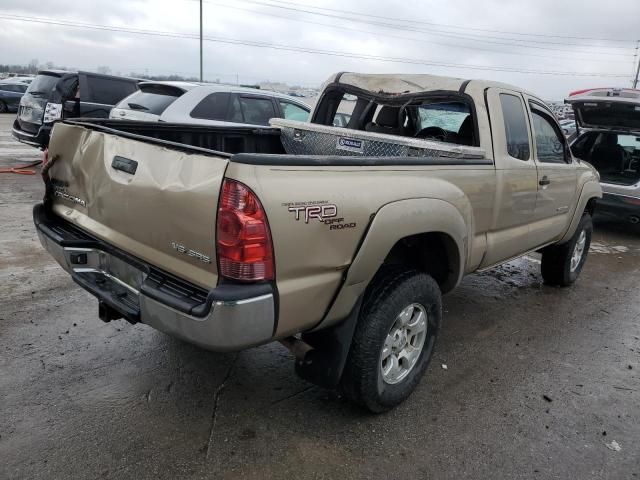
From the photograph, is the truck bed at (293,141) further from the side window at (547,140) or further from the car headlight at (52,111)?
the car headlight at (52,111)

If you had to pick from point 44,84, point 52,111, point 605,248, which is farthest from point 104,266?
point 44,84

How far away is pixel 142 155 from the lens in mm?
2531

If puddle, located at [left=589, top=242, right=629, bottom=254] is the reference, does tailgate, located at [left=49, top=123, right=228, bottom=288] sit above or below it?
above

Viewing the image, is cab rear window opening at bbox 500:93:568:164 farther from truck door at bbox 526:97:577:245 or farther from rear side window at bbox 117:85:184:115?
rear side window at bbox 117:85:184:115

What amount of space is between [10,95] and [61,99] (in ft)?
60.3

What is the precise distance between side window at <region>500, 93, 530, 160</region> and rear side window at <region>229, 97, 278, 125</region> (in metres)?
5.04

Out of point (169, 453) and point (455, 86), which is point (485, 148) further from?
point (169, 453)

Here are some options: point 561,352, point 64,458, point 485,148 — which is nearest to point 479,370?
point 561,352

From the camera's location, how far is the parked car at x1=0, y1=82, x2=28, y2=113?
81.7 feet

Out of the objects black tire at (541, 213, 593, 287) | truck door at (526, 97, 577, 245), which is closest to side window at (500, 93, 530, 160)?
truck door at (526, 97, 577, 245)

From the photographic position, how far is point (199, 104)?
784 cm

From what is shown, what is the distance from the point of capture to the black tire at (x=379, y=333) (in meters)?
2.77

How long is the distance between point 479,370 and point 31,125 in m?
9.99

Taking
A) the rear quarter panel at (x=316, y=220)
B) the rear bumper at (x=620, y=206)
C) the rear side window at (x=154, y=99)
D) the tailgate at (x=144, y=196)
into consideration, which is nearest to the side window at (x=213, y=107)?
the rear side window at (x=154, y=99)
